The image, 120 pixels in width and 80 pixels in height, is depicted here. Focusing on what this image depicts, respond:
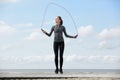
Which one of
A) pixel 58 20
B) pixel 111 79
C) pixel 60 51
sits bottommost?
pixel 111 79

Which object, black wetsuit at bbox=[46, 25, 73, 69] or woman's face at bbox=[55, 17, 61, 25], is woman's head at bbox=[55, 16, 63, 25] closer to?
woman's face at bbox=[55, 17, 61, 25]

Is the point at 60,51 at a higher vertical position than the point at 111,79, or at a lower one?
higher

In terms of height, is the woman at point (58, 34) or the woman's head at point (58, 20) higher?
the woman's head at point (58, 20)

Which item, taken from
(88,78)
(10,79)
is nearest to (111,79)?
(88,78)

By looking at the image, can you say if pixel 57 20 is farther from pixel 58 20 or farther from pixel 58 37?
pixel 58 37

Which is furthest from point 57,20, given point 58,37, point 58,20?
point 58,37

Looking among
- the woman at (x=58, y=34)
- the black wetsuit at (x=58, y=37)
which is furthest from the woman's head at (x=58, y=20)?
the black wetsuit at (x=58, y=37)

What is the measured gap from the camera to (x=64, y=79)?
1677 cm

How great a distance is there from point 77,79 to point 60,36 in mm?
2005

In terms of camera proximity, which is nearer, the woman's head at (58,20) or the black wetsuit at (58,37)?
the woman's head at (58,20)

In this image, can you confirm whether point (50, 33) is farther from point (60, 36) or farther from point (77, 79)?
point (77, 79)

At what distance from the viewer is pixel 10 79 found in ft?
57.5

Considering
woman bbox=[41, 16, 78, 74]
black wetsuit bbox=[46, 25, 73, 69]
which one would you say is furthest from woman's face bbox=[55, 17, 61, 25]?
black wetsuit bbox=[46, 25, 73, 69]

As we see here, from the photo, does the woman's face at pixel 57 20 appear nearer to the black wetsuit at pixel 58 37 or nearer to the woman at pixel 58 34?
the woman at pixel 58 34
